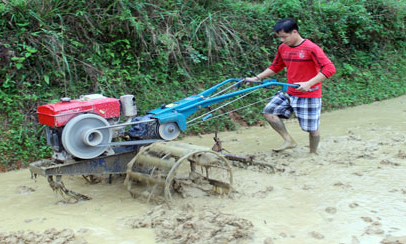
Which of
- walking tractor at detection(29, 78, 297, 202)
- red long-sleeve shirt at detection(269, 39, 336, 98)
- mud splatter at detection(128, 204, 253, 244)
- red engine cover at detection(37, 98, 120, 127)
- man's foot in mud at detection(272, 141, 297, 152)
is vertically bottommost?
mud splatter at detection(128, 204, 253, 244)

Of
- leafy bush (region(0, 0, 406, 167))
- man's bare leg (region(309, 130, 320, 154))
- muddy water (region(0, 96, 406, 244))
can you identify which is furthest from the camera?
leafy bush (region(0, 0, 406, 167))

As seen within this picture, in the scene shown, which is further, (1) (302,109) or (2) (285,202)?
(1) (302,109)

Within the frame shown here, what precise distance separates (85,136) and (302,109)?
2.61 meters

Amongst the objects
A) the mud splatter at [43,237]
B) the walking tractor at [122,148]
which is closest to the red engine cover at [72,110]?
the walking tractor at [122,148]

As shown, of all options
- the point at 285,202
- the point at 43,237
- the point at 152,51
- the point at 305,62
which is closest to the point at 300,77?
the point at 305,62

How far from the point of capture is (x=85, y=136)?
3615 mm

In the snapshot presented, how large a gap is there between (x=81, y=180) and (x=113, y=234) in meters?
1.52

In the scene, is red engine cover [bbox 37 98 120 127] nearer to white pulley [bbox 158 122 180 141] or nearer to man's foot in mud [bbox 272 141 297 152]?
white pulley [bbox 158 122 180 141]

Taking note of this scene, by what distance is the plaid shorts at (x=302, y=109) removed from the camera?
4926 mm

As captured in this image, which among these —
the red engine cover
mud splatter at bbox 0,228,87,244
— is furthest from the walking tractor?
mud splatter at bbox 0,228,87,244

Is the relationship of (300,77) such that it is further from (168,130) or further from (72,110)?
(72,110)

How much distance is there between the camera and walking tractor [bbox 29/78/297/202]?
361cm

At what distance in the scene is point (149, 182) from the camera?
370cm

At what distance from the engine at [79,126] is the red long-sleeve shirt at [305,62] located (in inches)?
85.4
